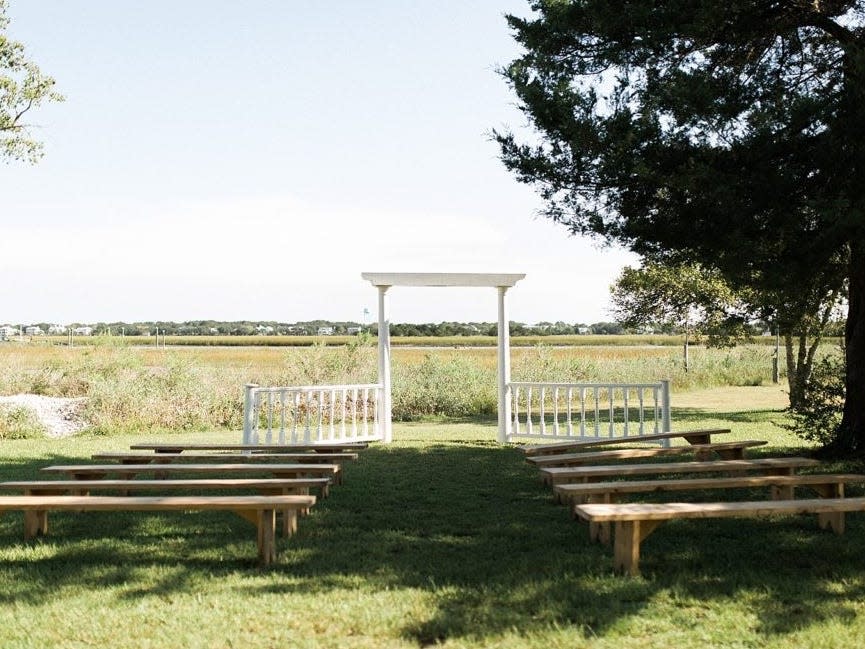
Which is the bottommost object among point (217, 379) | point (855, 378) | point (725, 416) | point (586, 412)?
point (586, 412)

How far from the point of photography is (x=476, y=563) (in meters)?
4.52

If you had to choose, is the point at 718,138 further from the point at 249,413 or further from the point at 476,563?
the point at 249,413

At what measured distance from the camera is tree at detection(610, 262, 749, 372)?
15023 mm

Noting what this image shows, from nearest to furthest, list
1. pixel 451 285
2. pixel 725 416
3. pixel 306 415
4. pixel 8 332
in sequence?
pixel 451 285
pixel 306 415
pixel 725 416
pixel 8 332

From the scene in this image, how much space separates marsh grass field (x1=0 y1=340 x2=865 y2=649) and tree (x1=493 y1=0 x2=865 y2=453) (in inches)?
80.0

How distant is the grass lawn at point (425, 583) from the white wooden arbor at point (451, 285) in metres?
4.48

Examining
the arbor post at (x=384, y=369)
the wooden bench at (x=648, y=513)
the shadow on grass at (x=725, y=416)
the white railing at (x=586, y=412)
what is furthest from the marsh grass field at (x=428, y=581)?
the shadow on grass at (x=725, y=416)

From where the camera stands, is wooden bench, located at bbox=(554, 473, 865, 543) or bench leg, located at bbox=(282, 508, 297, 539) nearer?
wooden bench, located at bbox=(554, 473, 865, 543)

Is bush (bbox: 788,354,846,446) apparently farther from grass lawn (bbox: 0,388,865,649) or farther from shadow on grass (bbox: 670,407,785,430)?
shadow on grass (bbox: 670,407,785,430)

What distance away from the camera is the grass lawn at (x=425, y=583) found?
3.47 metres

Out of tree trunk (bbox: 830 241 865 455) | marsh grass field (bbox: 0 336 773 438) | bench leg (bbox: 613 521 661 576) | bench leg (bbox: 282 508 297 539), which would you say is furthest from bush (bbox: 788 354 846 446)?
marsh grass field (bbox: 0 336 773 438)

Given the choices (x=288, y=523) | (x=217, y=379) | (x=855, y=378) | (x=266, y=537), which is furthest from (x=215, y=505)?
(x=217, y=379)

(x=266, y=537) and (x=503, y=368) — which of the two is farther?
(x=503, y=368)

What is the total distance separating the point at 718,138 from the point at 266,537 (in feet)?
15.1
